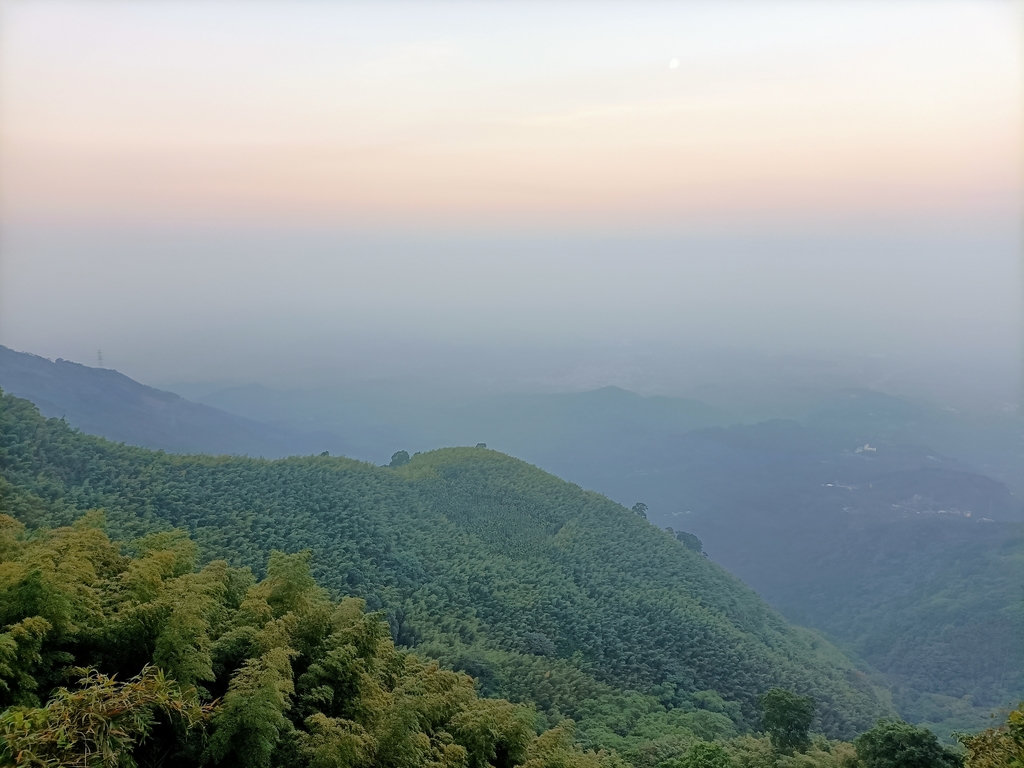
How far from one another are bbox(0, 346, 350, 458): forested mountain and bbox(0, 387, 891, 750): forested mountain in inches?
1570

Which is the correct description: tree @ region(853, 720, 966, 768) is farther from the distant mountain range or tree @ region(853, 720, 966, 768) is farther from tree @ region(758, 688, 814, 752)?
the distant mountain range

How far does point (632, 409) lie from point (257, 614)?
150820 mm

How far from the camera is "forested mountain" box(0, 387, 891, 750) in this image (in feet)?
56.8

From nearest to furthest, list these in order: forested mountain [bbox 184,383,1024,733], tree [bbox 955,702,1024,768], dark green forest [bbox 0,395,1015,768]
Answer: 1. dark green forest [bbox 0,395,1015,768]
2. tree [bbox 955,702,1024,768]
3. forested mountain [bbox 184,383,1024,733]

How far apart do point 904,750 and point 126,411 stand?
97.8m

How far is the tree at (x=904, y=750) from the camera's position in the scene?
10.5 metres

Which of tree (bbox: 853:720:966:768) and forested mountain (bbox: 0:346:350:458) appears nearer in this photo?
tree (bbox: 853:720:966:768)

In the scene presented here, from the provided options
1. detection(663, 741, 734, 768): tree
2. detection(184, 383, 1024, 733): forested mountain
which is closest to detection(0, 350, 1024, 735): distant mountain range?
detection(184, 383, 1024, 733): forested mountain

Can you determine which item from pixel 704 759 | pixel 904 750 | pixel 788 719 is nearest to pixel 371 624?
pixel 704 759

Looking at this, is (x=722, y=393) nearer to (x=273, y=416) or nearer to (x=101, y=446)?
(x=273, y=416)

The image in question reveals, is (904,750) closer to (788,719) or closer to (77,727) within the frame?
(788,719)

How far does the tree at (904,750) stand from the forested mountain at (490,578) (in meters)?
5.19

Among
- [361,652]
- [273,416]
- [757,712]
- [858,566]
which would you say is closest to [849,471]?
[858,566]

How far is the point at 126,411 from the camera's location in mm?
88062
